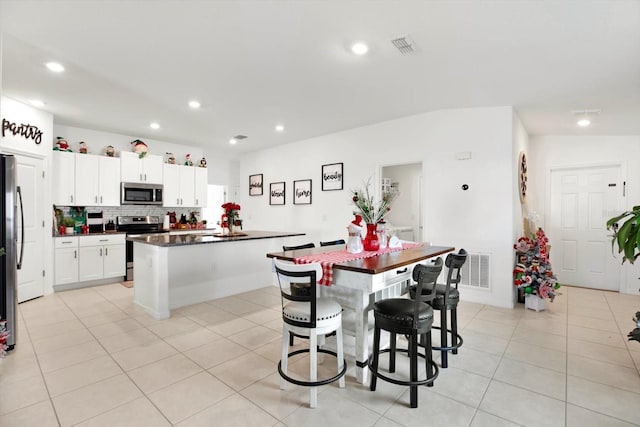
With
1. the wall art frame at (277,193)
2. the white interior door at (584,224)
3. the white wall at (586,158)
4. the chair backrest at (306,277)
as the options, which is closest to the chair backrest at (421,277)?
the chair backrest at (306,277)

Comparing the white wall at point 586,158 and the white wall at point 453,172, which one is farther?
the white wall at point 586,158

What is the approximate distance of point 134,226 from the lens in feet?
19.6

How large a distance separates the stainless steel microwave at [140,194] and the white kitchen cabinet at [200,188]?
30.7 inches

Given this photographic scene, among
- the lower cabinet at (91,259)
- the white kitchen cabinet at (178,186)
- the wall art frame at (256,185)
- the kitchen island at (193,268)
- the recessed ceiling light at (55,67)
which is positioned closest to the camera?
the recessed ceiling light at (55,67)

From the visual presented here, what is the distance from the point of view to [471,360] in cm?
267

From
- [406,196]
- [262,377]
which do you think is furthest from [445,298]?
[406,196]

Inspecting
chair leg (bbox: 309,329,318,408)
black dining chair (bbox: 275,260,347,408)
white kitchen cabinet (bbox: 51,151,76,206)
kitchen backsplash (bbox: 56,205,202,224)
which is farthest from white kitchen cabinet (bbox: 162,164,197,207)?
chair leg (bbox: 309,329,318,408)

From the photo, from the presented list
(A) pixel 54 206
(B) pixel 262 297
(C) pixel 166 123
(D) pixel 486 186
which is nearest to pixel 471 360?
(D) pixel 486 186

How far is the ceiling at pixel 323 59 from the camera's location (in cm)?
224

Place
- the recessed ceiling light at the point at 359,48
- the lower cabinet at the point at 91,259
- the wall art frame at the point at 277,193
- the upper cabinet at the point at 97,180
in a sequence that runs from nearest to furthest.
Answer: the recessed ceiling light at the point at 359,48 → the lower cabinet at the point at 91,259 → the upper cabinet at the point at 97,180 → the wall art frame at the point at 277,193

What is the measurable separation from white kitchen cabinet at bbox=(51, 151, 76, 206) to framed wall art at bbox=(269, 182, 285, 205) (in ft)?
11.6

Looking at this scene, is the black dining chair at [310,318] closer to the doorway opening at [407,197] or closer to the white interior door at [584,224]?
the doorway opening at [407,197]

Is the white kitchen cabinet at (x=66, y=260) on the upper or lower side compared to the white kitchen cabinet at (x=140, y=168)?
lower

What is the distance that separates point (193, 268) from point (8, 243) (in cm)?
184
